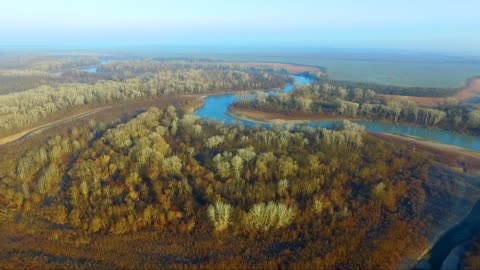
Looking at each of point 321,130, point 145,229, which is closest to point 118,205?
point 145,229

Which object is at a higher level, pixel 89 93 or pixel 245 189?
pixel 89 93

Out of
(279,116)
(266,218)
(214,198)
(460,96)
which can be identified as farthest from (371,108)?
(266,218)

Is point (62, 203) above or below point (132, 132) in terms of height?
below

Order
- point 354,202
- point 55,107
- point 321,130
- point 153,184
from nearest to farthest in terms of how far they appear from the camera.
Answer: point 354,202 < point 153,184 < point 321,130 < point 55,107

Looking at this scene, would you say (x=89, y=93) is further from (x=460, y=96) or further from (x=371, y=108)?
(x=460, y=96)

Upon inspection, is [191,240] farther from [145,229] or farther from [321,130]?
[321,130]

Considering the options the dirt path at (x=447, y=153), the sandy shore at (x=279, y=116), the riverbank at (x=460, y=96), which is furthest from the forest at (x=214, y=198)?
the riverbank at (x=460, y=96)
